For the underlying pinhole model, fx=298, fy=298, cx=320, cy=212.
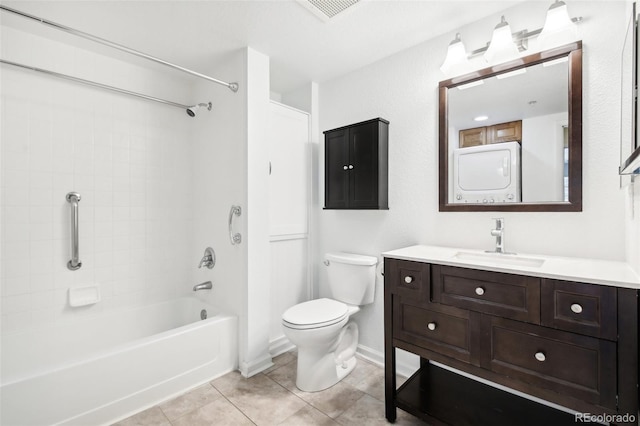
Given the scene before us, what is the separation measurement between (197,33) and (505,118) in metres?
1.98

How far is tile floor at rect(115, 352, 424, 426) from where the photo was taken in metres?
1.64

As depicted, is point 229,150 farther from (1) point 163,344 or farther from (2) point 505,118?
(2) point 505,118

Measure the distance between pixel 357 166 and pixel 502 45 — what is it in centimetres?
111

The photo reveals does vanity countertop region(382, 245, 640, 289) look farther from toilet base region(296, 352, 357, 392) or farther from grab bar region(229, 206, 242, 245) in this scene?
grab bar region(229, 206, 242, 245)

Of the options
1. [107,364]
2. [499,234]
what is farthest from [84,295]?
[499,234]

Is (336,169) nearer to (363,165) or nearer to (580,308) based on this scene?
(363,165)

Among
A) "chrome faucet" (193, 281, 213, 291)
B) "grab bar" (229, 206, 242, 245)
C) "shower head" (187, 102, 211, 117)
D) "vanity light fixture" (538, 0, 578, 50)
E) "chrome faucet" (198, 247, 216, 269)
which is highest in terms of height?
"vanity light fixture" (538, 0, 578, 50)

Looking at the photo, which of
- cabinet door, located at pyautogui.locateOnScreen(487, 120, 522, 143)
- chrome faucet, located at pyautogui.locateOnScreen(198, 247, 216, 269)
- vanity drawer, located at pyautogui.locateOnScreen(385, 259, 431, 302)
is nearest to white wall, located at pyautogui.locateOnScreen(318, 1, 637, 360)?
cabinet door, located at pyautogui.locateOnScreen(487, 120, 522, 143)

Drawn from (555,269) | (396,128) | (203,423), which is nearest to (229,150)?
(396,128)

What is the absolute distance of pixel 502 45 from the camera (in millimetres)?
1615

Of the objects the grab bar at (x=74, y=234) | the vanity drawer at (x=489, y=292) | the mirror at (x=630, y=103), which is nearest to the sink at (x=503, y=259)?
the vanity drawer at (x=489, y=292)

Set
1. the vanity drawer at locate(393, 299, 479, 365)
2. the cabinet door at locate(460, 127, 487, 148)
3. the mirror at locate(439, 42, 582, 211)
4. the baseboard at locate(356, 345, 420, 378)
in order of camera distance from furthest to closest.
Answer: the baseboard at locate(356, 345, 420, 378)
the cabinet door at locate(460, 127, 487, 148)
the mirror at locate(439, 42, 582, 211)
the vanity drawer at locate(393, 299, 479, 365)

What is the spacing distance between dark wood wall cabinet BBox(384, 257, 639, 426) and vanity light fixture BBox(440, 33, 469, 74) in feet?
3.98

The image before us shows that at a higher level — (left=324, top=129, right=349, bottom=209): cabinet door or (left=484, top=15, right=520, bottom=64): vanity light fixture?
(left=484, top=15, right=520, bottom=64): vanity light fixture
